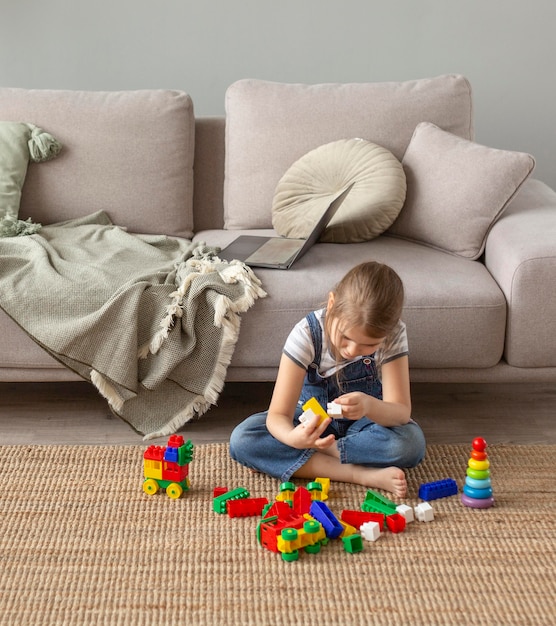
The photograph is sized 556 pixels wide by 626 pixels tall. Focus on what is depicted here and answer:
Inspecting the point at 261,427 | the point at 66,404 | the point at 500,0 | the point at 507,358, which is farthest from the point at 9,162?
the point at 500,0

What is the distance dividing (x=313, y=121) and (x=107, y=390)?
111cm

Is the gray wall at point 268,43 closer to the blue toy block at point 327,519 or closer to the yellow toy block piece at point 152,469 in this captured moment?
the yellow toy block piece at point 152,469

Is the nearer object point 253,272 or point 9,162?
point 253,272

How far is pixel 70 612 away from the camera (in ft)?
4.84

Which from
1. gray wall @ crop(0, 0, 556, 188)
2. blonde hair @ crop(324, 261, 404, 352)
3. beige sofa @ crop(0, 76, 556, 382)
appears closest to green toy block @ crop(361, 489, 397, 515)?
blonde hair @ crop(324, 261, 404, 352)

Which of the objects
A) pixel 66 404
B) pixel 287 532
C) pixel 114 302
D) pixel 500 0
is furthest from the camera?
pixel 500 0

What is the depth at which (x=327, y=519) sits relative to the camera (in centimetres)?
170

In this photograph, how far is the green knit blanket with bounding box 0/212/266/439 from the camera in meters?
2.08

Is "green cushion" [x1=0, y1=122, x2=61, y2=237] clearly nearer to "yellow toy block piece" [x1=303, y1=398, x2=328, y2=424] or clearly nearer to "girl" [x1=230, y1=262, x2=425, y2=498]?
"girl" [x1=230, y1=262, x2=425, y2=498]

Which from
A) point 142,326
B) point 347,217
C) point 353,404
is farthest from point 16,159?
point 353,404

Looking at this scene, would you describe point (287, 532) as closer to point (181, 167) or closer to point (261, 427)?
point (261, 427)

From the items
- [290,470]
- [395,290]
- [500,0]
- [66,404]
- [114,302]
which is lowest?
[66,404]

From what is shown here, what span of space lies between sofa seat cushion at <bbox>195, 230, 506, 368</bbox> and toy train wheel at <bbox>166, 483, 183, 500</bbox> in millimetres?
425

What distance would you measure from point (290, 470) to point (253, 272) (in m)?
0.55
